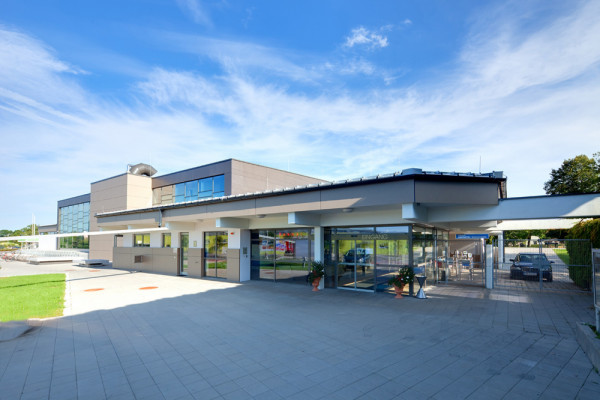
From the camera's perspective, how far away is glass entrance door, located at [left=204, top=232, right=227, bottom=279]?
1783cm

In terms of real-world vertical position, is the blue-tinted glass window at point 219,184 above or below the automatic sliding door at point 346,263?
Answer: above

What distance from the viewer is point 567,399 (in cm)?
446

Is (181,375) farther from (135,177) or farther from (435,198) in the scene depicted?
(135,177)

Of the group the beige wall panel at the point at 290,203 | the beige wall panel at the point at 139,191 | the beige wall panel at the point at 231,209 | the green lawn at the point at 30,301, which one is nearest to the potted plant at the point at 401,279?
the beige wall panel at the point at 290,203

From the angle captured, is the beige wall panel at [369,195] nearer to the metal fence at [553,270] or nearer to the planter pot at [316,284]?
the planter pot at [316,284]

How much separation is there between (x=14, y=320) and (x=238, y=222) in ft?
29.8

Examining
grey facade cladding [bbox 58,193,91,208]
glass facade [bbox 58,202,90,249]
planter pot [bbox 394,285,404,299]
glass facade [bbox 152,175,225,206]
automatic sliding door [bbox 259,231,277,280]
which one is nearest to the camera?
planter pot [bbox 394,285,404,299]

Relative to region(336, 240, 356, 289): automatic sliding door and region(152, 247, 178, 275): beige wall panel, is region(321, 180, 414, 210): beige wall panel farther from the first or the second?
region(152, 247, 178, 275): beige wall panel

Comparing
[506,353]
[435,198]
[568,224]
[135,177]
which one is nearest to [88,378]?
[506,353]

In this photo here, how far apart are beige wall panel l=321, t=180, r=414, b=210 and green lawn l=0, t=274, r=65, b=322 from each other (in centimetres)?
946

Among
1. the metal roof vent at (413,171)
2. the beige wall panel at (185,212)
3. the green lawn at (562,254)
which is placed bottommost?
the green lawn at (562,254)

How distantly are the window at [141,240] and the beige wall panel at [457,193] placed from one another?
20095 millimetres

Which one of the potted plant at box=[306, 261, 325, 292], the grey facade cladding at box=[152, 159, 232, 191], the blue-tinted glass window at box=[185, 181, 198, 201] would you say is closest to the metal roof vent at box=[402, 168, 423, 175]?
the potted plant at box=[306, 261, 325, 292]

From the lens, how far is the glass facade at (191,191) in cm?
2546
